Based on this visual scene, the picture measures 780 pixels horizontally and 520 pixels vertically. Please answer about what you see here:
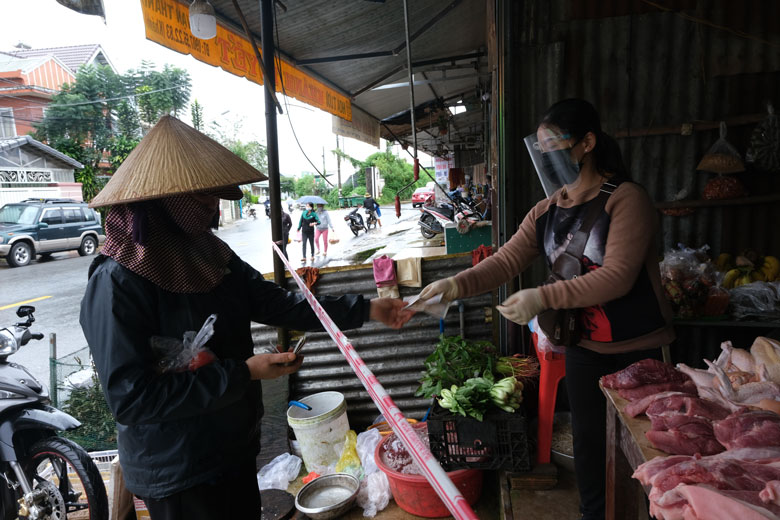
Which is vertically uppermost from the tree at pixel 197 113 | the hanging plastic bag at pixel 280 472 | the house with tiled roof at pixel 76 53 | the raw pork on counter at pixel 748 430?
the house with tiled roof at pixel 76 53

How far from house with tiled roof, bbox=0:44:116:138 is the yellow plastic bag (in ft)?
94.3

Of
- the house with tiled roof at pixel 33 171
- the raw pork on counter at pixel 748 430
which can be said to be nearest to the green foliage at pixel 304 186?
the house with tiled roof at pixel 33 171

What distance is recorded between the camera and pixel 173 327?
1.73 metres

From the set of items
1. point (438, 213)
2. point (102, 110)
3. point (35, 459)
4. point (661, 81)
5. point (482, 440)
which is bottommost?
point (35, 459)

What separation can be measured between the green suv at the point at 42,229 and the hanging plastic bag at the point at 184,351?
16.7m

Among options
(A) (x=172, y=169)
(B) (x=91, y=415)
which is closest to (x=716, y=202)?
(A) (x=172, y=169)

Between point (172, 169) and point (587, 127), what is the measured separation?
5.70 ft

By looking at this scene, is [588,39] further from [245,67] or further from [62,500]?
[62,500]

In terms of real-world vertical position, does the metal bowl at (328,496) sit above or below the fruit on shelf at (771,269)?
below

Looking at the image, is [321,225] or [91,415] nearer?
[91,415]

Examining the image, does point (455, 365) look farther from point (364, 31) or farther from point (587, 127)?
point (364, 31)

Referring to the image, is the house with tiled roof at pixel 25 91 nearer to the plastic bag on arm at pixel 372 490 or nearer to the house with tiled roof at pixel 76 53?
the house with tiled roof at pixel 76 53

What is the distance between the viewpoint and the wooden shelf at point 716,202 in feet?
12.7

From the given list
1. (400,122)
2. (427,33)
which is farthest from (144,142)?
(400,122)
